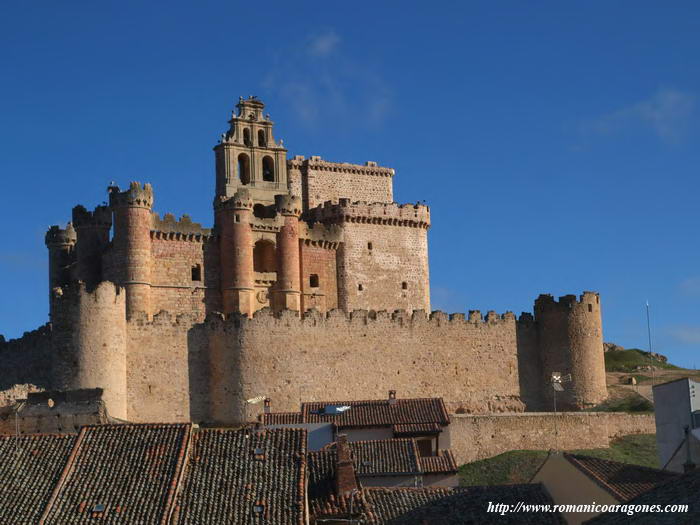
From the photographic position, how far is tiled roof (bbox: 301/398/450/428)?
50344 mm

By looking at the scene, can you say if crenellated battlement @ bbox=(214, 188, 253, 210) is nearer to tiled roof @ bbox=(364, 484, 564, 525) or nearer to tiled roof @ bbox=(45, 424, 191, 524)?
tiled roof @ bbox=(364, 484, 564, 525)

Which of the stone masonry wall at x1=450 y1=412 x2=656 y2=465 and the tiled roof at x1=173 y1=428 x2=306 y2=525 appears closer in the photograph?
the tiled roof at x1=173 y1=428 x2=306 y2=525

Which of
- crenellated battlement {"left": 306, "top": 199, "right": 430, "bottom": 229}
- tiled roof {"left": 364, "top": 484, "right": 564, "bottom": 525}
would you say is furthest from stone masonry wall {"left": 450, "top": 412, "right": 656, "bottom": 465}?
tiled roof {"left": 364, "top": 484, "right": 564, "bottom": 525}

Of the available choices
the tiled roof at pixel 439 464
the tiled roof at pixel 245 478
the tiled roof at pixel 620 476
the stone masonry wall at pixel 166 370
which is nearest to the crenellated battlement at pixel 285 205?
the stone masonry wall at pixel 166 370

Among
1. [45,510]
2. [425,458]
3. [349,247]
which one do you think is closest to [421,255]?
[349,247]

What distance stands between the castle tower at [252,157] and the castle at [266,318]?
0.08 metres

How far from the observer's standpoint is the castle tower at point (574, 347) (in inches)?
2549

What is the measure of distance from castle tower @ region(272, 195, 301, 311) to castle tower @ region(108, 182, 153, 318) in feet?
20.3

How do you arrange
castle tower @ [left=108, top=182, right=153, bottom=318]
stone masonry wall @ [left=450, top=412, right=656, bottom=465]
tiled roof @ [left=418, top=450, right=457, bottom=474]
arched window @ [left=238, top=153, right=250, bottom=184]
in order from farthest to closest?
arched window @ [left=238, top=153, right=250, bottom=184] < castle tower @ [left=108, top=182, right=153, bottom=318] < stone masonry wall @ [left=450, top=412, right=656, bottom=465] < tiled roof @ [left=418, top=450, right=457, bottom=474]

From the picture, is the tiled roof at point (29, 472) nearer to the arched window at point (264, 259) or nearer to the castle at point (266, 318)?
the castle at point (266, 318)

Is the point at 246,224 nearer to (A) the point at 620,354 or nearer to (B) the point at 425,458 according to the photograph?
(B) the point at 425,458

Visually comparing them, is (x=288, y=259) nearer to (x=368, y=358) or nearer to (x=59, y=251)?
(x=368, y=358)

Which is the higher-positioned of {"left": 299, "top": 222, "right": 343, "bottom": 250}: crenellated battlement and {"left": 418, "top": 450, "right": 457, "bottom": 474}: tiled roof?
{"left": 299, "top": 222, "right": 343, "bottom": 250}: crenellated battlement

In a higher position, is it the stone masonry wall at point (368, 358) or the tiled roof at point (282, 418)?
the stone masonry wall at point (368, 358)
